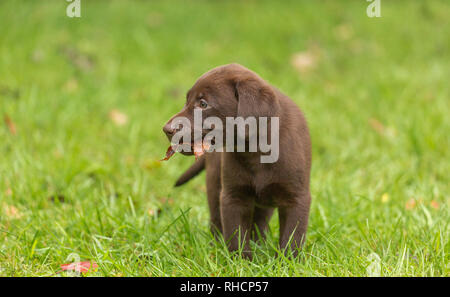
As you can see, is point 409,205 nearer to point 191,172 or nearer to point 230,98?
point 191,172

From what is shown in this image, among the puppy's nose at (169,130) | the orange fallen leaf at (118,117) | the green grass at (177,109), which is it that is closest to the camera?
the puppy's nose at (169,130)

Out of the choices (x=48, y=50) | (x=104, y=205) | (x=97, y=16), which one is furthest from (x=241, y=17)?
(x=104, y=205)

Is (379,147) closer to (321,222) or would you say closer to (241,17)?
(321,222)

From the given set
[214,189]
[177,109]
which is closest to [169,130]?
[214,189]

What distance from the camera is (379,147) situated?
16.7ft

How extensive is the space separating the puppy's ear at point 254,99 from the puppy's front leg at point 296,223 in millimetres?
491

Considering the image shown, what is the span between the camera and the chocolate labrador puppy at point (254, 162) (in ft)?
8.61

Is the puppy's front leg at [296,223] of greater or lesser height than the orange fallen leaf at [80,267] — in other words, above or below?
above

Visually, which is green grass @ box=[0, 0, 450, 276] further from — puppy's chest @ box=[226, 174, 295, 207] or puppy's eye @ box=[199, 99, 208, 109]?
puppy's eye @ box=[199, 99, 208, 109]

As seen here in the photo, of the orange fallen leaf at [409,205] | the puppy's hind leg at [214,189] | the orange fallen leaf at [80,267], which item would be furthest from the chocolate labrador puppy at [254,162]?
the orange fallen leaf at [409,205]

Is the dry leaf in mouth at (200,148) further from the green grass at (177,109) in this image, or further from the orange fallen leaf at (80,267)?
the orange fallen leaf at (80,267)

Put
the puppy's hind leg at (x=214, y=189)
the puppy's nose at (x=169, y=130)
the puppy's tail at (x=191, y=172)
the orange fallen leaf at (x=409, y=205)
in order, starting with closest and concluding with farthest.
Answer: the puppy's nose at (x=169, y=130)
the puppy's hind leg at (x=214, y=189)
the puppy's tail at (x=191, y=172)
the orange fallen leaf at (x=409, y=205)

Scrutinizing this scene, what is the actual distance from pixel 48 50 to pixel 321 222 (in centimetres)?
438
